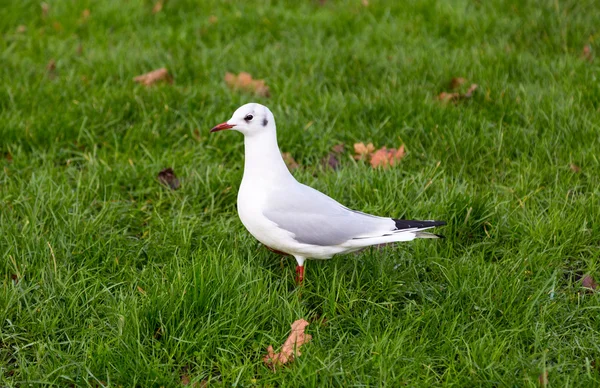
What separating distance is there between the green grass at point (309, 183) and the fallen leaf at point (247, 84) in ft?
0.40

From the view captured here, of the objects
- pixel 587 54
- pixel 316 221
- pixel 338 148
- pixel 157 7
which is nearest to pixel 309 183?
pixel 338 148

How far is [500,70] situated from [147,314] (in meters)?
3.36

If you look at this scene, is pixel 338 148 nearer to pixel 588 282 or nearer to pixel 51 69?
pixel 588 282

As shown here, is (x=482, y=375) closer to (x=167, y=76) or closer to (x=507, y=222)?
(x=507, y=222)

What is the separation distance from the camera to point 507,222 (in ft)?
11.8

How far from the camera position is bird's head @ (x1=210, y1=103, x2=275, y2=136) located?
311 cm

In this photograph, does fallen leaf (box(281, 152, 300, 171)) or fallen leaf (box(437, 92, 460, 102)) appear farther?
fallen leaf (box(437, 92, 460, 102))

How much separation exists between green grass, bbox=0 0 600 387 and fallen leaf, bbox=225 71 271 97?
12 cm

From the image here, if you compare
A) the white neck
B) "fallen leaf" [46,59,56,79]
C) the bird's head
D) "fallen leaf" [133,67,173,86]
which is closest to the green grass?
"fallen leaf" [46,59,56,79]

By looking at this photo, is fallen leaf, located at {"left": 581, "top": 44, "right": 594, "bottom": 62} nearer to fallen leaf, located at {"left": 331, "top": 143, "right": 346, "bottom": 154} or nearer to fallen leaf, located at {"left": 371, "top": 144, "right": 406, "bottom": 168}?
fallen leaf, located at {"left": 371, "top": 144, "right": 406, "bottom": 168}

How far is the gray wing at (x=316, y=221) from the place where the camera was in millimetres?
3020

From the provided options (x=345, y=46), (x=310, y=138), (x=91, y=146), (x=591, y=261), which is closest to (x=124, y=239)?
(x=91, y=146)

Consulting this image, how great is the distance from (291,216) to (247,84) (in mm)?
2211

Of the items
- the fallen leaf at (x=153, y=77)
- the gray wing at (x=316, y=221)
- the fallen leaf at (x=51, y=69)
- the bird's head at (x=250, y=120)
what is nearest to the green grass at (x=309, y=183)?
the fallen leaf at (x=51, y=69)
